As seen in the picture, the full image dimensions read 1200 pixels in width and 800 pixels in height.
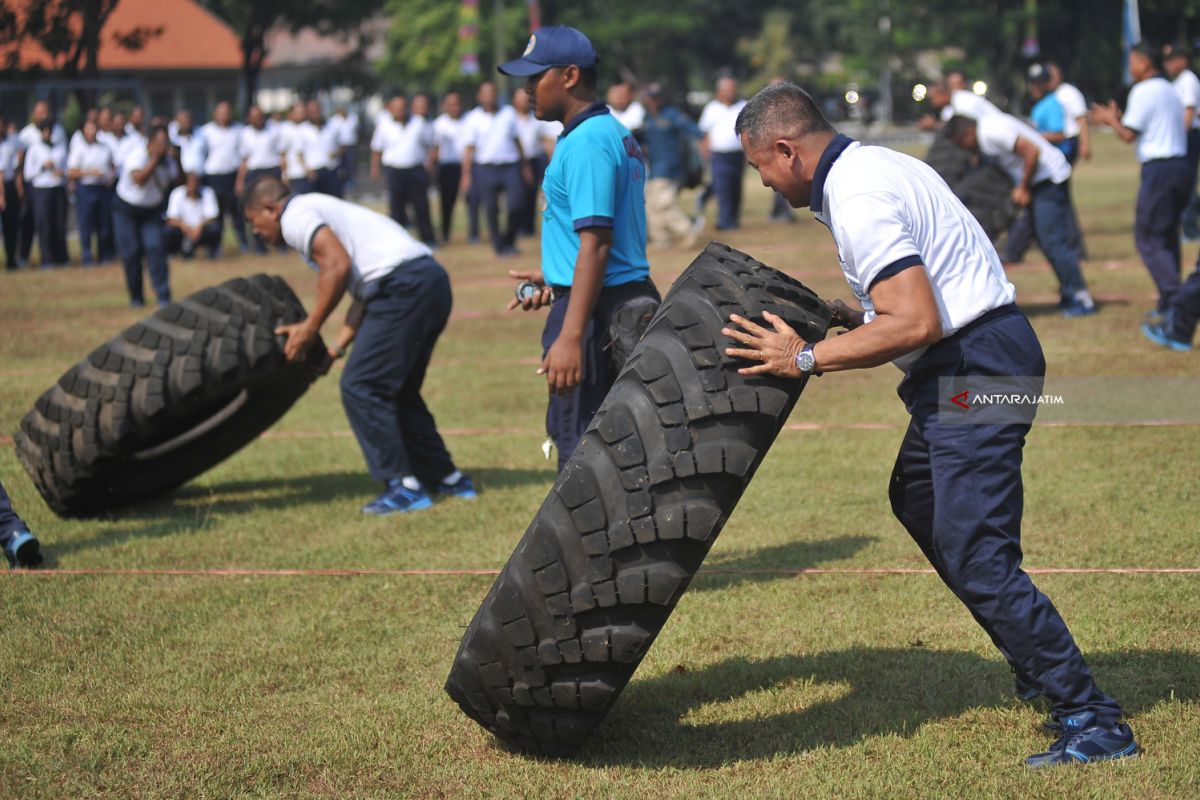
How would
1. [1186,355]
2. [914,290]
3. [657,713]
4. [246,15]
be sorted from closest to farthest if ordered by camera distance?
[914,290] → [657,713] → [1186,355] → [246,15]

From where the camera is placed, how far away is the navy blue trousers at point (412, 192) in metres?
22.0

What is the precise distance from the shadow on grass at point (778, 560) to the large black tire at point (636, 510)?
1993mm

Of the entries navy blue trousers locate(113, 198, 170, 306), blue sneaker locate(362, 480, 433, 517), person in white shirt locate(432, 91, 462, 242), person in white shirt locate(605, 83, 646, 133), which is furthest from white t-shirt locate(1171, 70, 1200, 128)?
person in white shirt locate(432, 91, 462, 242)

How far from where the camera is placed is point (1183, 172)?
39.3ft

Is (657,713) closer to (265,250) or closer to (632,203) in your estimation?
(632,203)

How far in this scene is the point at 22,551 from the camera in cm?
671

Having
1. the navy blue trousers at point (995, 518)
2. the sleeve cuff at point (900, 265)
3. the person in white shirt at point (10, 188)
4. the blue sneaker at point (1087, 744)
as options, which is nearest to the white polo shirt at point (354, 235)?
the navy blue trousers at point (995, 518)

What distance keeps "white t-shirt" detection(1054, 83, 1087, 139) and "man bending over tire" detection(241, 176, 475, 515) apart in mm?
10598

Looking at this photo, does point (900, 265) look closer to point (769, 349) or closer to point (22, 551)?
point (769, 349)

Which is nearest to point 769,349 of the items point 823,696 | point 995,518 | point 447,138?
point 995,518

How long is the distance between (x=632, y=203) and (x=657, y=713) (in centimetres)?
208

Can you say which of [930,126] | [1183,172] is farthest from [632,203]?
[930,126]

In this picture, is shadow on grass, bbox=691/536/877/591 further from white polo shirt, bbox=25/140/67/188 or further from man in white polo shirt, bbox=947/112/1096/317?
white polo shirt, bbox=25/140/67/188

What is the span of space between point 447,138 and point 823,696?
19.0 meters
